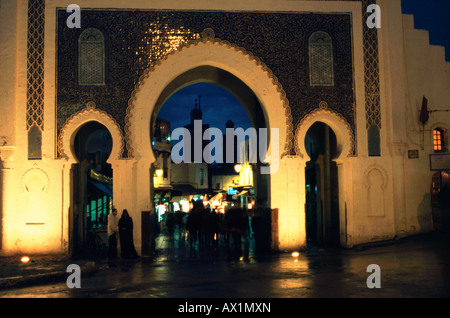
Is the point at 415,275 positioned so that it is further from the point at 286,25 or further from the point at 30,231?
the point at 30,231

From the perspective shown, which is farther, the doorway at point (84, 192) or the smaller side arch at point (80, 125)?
the doorway at point (84, 192)

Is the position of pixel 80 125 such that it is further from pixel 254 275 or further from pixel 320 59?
pixel 320 59

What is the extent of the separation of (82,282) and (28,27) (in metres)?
6.95

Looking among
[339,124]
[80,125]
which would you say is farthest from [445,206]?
[80,125]

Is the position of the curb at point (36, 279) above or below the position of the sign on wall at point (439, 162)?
below

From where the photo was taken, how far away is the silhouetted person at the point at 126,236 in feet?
37.9

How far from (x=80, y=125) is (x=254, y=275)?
602 centimetres

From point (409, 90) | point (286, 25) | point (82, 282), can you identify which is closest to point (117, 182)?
point (82, 282)

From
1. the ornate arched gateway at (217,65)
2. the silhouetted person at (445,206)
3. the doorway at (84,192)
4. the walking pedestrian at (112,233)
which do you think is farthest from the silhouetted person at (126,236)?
the silhouetted person at (445,206)

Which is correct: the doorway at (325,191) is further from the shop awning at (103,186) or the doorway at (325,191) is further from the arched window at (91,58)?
the shop awning at (103,186)

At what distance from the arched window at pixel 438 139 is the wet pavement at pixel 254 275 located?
242 cm

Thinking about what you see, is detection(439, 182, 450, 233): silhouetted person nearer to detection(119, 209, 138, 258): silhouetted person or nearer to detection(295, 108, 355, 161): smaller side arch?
detection(295, 108, 355, 161): smaller side arch

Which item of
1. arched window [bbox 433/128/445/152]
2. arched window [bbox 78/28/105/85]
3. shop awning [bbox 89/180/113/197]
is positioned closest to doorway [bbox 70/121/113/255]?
shop awning [bbox 89/180/113/197]

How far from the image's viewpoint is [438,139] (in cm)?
1340
